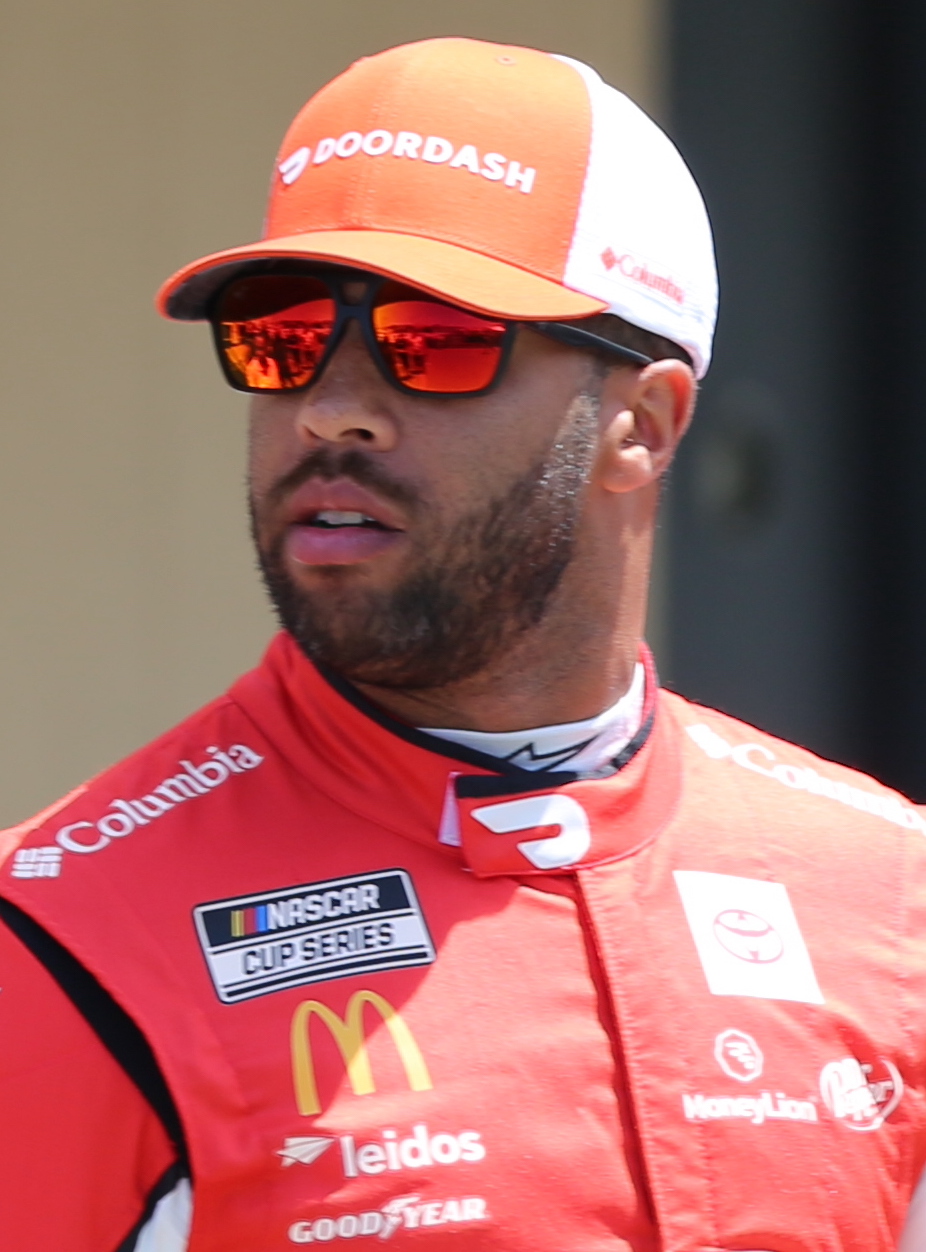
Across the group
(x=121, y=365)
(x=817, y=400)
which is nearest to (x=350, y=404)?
(x=121, y=365)

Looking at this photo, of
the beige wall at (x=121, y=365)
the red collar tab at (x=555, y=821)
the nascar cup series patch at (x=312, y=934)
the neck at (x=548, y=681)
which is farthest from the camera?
the beige wall at (x=121, y=365)

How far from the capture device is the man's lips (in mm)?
1746

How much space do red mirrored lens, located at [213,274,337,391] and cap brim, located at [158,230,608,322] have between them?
1.5 inches

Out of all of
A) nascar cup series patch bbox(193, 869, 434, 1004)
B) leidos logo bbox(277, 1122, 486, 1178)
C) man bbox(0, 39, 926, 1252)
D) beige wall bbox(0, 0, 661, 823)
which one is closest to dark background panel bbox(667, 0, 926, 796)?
beige wall bbox(0, 0, 661, 823)

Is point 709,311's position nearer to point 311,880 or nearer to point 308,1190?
point 311,880

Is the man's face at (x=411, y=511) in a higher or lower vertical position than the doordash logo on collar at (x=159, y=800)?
higher

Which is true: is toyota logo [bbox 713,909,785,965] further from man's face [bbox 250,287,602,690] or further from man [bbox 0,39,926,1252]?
man's face [bbox 250,287,602,690]

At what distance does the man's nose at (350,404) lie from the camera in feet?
5.72

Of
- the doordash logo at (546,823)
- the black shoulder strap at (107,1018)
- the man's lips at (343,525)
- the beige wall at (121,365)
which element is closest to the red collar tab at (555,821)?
the doordash logo at (546,823)

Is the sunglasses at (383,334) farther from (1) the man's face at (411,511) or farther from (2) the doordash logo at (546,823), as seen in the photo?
(2) the doordash logo at (546,823)

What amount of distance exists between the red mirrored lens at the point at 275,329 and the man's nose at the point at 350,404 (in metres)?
0.02

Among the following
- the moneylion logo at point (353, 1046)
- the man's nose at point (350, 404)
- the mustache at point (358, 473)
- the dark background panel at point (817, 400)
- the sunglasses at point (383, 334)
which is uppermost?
the dark background panel at point (817, 400)

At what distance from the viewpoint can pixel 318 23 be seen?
3.52 meters

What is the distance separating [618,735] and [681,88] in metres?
2.51
